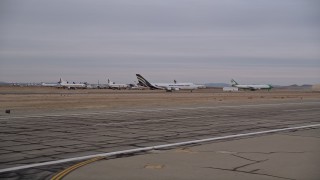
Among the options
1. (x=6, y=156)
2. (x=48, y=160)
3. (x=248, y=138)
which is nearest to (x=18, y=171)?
(x=48, y=160)

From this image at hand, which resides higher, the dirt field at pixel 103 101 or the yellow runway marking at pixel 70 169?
the dirt field at pixel 103 101

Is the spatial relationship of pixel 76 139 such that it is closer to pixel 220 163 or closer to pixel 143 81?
pixel 220 163

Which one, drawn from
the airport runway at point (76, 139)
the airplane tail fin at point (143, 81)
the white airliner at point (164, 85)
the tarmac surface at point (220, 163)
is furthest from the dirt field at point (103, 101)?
the airplane tail fin at point (143, 81)

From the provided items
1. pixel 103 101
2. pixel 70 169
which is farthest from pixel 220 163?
pixel 103 101

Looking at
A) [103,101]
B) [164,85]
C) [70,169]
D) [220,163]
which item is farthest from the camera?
[164,85]

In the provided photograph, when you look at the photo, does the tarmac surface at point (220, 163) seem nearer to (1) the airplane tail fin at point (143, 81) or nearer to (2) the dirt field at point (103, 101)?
(2) the dirt field at point (103, 101)

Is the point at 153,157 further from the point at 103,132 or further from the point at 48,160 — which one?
the point at 103,132

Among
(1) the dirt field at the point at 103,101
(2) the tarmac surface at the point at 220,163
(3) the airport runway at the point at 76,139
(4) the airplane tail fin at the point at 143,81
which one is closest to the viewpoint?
(2) the tarmac surface at the point at 220,163

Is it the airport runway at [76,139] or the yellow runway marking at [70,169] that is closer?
the yellow runway marking at [70,169]

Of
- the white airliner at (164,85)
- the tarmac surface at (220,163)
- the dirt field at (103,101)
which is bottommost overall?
the tarmac surface at (220,163)

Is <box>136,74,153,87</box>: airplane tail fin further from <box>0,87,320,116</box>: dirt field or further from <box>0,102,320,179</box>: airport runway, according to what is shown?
<box>0,102,320,179</box>: airport runway

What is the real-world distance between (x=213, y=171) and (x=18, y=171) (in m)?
4.50

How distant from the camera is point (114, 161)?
11.6 metres

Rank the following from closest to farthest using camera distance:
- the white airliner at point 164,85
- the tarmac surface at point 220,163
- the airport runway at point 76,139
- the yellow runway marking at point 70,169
Result: 1. the yellow runway marking at point 70,169
2. the tarmac surface at point 220,163
3. the airport runway at point 76,139
4. the white airliner at point 164,85
